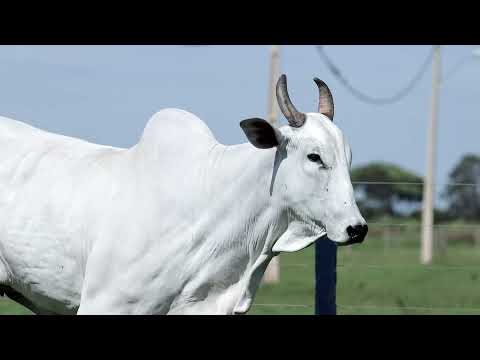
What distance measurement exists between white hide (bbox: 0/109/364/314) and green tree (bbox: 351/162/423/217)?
83.8 feet

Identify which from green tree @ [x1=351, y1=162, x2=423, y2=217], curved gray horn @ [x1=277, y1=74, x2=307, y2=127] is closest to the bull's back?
curved gray horn @ [x1=277, y1=74, x2=307, y2=127]

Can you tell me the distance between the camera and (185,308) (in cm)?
Answer: 527

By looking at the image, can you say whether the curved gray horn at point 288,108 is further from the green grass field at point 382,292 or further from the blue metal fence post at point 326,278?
the green grass field at point 382,292

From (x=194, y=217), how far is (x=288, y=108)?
2.30 ft

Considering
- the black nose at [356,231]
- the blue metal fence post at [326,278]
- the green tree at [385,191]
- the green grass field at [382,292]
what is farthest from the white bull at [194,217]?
the green tree at [385,191]

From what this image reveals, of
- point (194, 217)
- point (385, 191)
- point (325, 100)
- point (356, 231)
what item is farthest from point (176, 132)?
point (385, 191)

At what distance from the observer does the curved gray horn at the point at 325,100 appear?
218 inches

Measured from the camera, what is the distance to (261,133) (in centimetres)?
523

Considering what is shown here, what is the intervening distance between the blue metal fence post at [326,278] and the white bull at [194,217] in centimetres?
133
